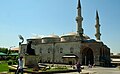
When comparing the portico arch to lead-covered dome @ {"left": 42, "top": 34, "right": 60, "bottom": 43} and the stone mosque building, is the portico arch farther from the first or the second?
lead-covered dome @ {"left": 42, "top": 34, "right": 60, "bottom": 43}

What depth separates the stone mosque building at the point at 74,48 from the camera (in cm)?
4441

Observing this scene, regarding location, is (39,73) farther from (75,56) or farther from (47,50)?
(47,50)

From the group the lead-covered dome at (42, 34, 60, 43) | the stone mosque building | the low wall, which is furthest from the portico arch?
the low wall

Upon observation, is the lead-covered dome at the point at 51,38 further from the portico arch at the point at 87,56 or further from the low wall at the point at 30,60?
the low wall at the point at 30,60

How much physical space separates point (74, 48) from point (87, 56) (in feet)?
14.0

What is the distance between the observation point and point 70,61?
47.0 metres

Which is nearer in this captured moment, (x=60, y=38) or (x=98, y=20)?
(x=98, y=20)

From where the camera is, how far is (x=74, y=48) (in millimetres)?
46781

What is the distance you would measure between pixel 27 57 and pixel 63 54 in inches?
986

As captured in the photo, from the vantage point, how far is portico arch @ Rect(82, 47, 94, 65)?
154ft

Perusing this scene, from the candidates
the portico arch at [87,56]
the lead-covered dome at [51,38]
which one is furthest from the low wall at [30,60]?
the lead-covered dome at [51,38]

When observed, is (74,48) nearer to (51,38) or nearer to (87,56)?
(87,56)

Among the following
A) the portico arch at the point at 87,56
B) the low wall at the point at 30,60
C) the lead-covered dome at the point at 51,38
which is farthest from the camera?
the lead-covered dome at the point at 51,38

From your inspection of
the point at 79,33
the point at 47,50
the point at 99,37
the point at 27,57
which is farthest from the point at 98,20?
the point at 27,57
